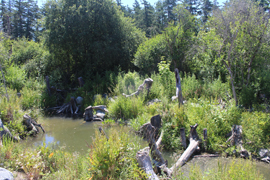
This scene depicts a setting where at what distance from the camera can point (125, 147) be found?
3.91 m

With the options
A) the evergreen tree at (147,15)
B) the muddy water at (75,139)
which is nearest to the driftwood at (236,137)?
the muddy water at (75,139)

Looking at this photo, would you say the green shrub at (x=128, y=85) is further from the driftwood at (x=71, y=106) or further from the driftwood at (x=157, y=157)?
the driftwood at (x=157, y=157)

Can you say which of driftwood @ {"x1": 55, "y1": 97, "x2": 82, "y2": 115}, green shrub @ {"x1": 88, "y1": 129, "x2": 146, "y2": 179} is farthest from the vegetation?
driftwood @ {"x1": 55, "y1": 97, "x2": 82, "y2": 115}

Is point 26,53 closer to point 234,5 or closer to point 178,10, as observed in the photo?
point 178,10

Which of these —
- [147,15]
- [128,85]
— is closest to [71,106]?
[128,85]

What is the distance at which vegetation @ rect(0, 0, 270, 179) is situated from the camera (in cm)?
398

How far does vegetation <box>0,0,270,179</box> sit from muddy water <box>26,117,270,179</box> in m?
0.52

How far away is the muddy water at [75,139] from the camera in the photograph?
16.8ft

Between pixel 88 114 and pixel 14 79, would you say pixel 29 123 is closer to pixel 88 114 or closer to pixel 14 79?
pixel 88 114

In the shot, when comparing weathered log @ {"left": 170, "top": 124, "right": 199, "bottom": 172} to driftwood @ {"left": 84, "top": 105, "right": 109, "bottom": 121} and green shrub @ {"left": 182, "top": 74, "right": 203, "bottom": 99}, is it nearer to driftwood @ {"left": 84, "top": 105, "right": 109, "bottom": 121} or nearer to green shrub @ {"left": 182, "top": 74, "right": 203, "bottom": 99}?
green shrub @ {"left": 182, "top": 74, "right": 203, "bottom": 99}

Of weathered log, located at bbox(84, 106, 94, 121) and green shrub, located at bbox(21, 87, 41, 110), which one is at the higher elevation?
green shrub, located at bbox(21, 87, 41, 110)

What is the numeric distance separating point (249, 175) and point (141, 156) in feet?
5.86

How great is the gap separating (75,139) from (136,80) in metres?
5.48

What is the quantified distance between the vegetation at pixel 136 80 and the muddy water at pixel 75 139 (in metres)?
0.52
